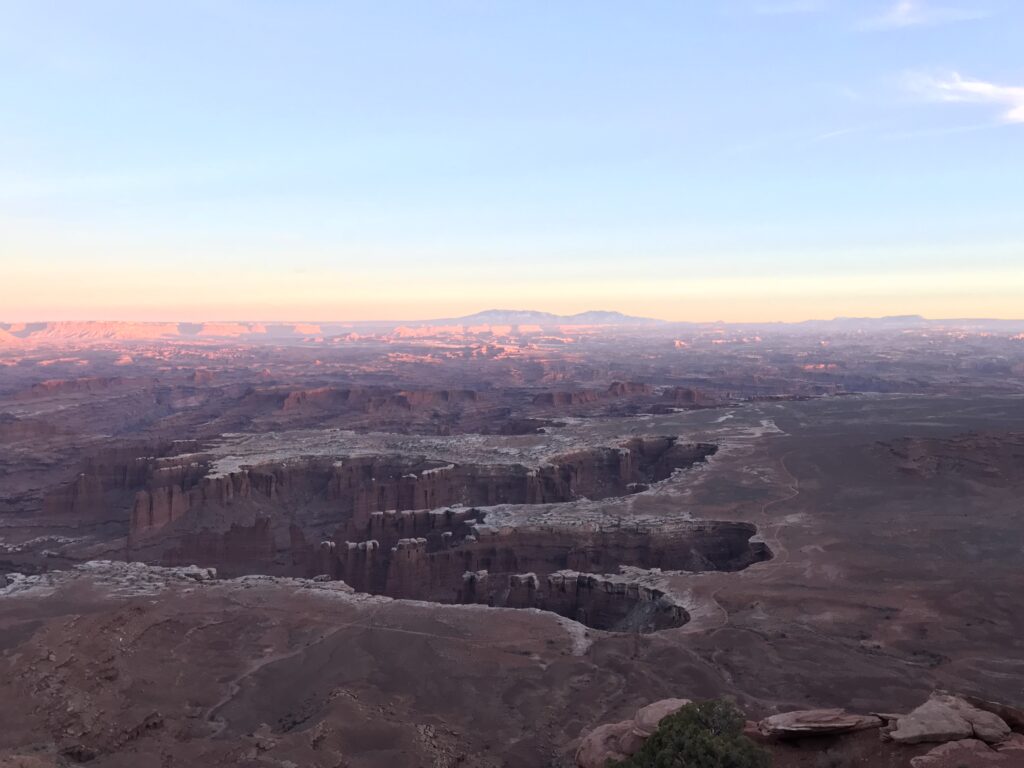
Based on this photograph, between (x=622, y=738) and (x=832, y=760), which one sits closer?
(x=832, y=760)

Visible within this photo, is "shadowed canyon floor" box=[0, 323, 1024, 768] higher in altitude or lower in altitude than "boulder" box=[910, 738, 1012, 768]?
lower

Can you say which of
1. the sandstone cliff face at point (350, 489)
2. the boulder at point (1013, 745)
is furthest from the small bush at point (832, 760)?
the sandstone cliff face at point (350, 489)

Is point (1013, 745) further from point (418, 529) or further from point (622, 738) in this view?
point (418, 529)

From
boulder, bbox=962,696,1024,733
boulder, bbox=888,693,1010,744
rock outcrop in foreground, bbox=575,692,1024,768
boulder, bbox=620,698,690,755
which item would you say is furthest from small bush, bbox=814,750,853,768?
boulder, bbox=962,696,1024,733

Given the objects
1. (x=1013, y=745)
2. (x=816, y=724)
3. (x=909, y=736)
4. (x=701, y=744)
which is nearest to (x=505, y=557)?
(x=816, y=724)

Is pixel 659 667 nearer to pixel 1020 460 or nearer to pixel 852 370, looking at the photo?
pixel 1020 460

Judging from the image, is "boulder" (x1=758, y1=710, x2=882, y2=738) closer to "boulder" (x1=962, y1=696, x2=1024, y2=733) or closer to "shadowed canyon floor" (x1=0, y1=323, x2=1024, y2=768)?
"shadowed canyon floor" (x1=0, y1=323, x2=1024, y2=768)
